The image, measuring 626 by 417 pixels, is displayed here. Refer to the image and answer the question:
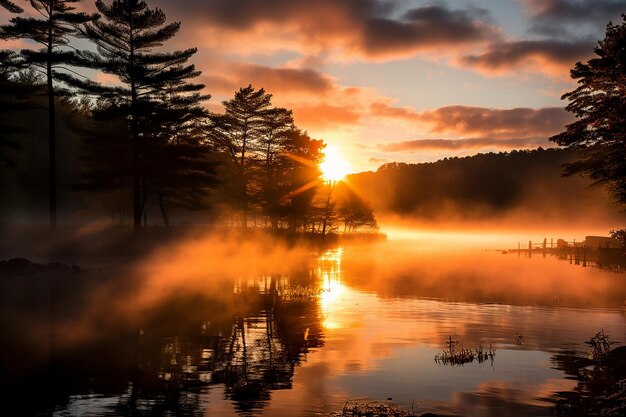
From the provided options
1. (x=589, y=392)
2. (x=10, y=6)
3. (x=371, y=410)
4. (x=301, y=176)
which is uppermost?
(x=10, y=6)

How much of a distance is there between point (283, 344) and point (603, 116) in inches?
1106

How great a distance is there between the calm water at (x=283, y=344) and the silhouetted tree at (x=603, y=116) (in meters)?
7.72

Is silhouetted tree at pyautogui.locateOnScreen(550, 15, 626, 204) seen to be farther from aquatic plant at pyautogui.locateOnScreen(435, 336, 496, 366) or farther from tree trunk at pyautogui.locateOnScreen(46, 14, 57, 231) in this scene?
tree trunk at pyautogui.locateOnScreen(46, 14, 57, 231)

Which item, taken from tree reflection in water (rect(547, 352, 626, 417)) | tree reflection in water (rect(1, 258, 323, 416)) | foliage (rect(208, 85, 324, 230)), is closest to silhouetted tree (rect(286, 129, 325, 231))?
foliage (rect(208, 85, 324, 230))

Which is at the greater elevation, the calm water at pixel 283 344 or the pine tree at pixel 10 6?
the pine tree at pixel 10 6

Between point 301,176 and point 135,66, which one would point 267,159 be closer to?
point 301,176

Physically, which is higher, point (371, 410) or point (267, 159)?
point (267, 159)

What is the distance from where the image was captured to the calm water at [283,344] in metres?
13.4

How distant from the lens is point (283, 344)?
777 inches

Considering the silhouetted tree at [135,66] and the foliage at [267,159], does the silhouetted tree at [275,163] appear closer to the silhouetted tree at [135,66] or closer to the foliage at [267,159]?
the foliage at [267,159]

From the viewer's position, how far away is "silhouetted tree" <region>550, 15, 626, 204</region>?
110ft

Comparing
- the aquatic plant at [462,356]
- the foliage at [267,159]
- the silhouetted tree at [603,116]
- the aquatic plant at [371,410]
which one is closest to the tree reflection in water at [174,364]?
the aquatic plant at [371,410]

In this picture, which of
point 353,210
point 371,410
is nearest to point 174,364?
point 371,410

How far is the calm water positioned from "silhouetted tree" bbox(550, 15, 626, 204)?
25.3 feet
